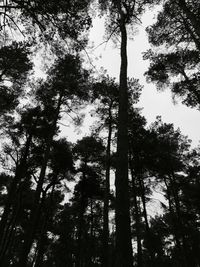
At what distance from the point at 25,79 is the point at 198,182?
17773 millimetres

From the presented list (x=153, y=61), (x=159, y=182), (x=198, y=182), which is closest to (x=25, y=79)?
(x=153, y=61)

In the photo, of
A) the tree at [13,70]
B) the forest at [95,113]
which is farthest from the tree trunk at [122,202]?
the tree at [13,70]

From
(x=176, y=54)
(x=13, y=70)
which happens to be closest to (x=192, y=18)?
(x=176, y=54)

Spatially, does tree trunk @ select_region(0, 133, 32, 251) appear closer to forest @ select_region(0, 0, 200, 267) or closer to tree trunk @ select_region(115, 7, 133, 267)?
forest @ select_region(0, 0, 200, 267)

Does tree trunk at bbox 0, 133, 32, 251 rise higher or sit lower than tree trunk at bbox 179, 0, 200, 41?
lower

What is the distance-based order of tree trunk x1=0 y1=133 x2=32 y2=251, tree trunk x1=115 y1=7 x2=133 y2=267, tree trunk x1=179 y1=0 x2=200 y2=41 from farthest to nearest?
tree trunk x1=0 y1=133 x2=32 y2=251, tree trunk x1=179 y1=0 x2=200 y2=41, tree trunk x1=115 y1=7 x2=133 y2=267

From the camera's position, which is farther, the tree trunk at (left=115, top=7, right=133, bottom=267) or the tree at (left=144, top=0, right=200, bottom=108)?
the tree at (left=144, top=0, right=200, bottom=108)

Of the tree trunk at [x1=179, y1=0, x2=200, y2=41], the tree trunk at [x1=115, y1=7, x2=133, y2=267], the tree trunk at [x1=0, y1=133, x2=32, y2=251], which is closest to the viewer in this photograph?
the tree trunk at [x1=115, y1=7, x2=133, y2=267]

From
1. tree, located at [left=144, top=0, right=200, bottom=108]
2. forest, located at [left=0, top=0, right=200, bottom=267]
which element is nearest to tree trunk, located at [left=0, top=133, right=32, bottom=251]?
forest, located at [left=0, top=0, right=200, bottom=267]

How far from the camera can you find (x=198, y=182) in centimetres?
1859

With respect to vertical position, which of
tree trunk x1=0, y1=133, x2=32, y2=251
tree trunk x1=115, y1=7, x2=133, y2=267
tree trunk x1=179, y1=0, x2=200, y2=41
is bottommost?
tree trunk x1=115, y1=7, x2=133, y2=267

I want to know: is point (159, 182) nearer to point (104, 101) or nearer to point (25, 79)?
point (104, 101)

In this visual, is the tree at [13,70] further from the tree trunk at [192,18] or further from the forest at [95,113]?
the tree trunk at [192,18]

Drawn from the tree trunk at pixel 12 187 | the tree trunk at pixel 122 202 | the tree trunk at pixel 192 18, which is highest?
the tree trunk at pixel 192 18
